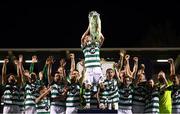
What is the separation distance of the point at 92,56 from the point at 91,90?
26.7 inches

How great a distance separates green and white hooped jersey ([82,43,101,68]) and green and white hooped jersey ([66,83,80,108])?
491 millimetres

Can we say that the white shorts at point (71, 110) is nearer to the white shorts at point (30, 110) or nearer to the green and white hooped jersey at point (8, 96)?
the white shorts at point (30, 110)

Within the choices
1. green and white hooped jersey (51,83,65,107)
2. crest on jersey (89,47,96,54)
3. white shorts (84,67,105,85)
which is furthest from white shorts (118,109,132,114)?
crest on jersey (89,47,96,54)

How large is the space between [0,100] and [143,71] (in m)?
3.20

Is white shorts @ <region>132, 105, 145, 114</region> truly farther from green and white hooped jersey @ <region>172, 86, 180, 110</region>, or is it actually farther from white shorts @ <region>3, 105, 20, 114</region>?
Answer: white shorts @ <region>3, 105, 20, 114</region>

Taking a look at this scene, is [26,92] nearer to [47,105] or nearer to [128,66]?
[47,105]

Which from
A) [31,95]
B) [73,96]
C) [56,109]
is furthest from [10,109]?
[73,96]

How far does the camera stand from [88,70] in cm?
981

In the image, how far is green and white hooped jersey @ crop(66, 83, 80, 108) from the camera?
31.9 feet

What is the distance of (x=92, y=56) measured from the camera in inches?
388
